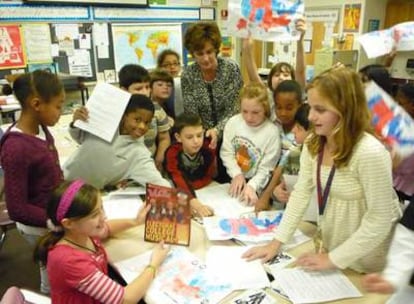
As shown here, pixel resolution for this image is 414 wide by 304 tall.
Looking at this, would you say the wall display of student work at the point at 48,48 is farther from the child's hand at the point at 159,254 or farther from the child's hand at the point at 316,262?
the child's hand at the point at 316,262

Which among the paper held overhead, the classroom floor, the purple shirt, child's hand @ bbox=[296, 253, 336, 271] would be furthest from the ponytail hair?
the paper held overhead

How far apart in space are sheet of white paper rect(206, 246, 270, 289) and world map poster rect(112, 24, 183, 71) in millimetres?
4331

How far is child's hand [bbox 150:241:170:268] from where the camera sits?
1328mm

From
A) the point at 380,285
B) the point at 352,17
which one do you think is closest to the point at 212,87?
the point at 380,285

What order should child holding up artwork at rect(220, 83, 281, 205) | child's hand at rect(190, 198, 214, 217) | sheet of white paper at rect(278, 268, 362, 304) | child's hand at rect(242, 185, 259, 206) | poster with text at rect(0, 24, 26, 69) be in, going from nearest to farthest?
sheet of white paper at rect(278, 268, 362, 304) < child's hand at rect(190, 198, 214, 217) < child's hand at rect(242, 185, 259, 206) < child holding up artwork at rect(220, 83, 281, 205) < poster with text at rect(0, 24, 26, 69)

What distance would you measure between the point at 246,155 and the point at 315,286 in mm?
911

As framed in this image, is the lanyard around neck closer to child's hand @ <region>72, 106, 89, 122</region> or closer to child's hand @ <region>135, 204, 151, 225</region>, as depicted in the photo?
child's hand @ <region>135, 204, 151, 225</region>

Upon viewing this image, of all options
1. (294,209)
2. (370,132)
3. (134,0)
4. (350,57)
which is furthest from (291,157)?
(134,0)

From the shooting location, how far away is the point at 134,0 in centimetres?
508

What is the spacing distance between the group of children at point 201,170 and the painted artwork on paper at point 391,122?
51 mm

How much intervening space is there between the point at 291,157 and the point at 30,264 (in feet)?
7.09

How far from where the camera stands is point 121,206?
178 centimetres

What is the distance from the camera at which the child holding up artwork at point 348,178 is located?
1201 millimetres

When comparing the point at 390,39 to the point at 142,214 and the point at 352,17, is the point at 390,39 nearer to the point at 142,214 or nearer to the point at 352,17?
the point at 142,214
